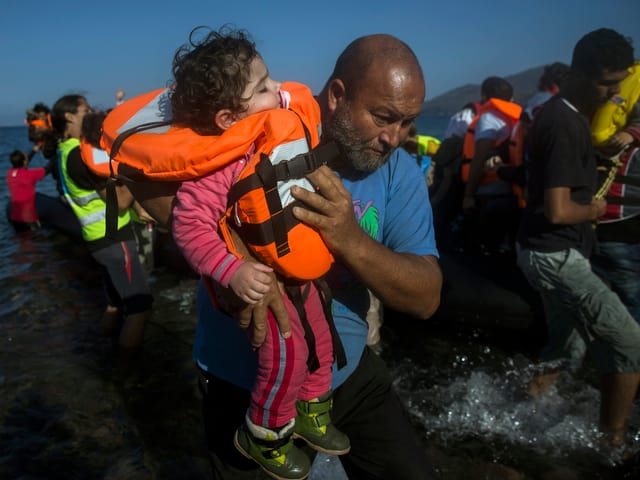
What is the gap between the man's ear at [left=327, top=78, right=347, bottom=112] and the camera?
225cm

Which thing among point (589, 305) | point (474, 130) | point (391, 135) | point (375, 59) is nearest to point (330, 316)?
point (391, 135)

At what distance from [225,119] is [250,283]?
68 cm

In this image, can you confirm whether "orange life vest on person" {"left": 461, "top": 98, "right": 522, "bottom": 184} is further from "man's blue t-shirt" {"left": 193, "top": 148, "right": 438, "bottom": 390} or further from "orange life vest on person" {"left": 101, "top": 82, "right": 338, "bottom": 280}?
"orange life vest on person" {"left": 101, "top": 82, "right": 338, "bottom": 280}

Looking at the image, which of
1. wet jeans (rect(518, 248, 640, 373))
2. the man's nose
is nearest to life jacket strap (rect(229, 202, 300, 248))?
the man's nose

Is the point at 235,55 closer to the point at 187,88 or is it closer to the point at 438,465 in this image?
the point at 187,88

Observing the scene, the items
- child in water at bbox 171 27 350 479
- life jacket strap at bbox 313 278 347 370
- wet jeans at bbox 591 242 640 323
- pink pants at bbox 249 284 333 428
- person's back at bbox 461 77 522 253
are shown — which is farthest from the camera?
person's back at bbox 461 77 522 253

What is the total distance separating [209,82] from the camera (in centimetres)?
186

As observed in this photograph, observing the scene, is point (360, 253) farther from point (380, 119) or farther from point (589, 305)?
point (589, 305)

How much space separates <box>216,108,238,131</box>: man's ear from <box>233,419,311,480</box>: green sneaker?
3.78 ft

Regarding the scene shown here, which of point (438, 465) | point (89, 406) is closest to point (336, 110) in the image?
point (438, 465)

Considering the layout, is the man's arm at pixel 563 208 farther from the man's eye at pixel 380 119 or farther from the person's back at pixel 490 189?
the person's back at pixel 490 189

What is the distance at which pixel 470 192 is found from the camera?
590cm

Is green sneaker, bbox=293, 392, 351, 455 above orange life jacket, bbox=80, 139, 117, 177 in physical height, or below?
below

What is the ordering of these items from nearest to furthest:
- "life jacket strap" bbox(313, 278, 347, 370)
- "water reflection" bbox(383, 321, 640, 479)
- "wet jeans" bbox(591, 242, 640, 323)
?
"life jacket strap" bbox(313, 278, 347, 370) < "water reflection" bbox(383, 321, 640, 479) < "wet jeans" bbox(591, 242, 640, 323)
